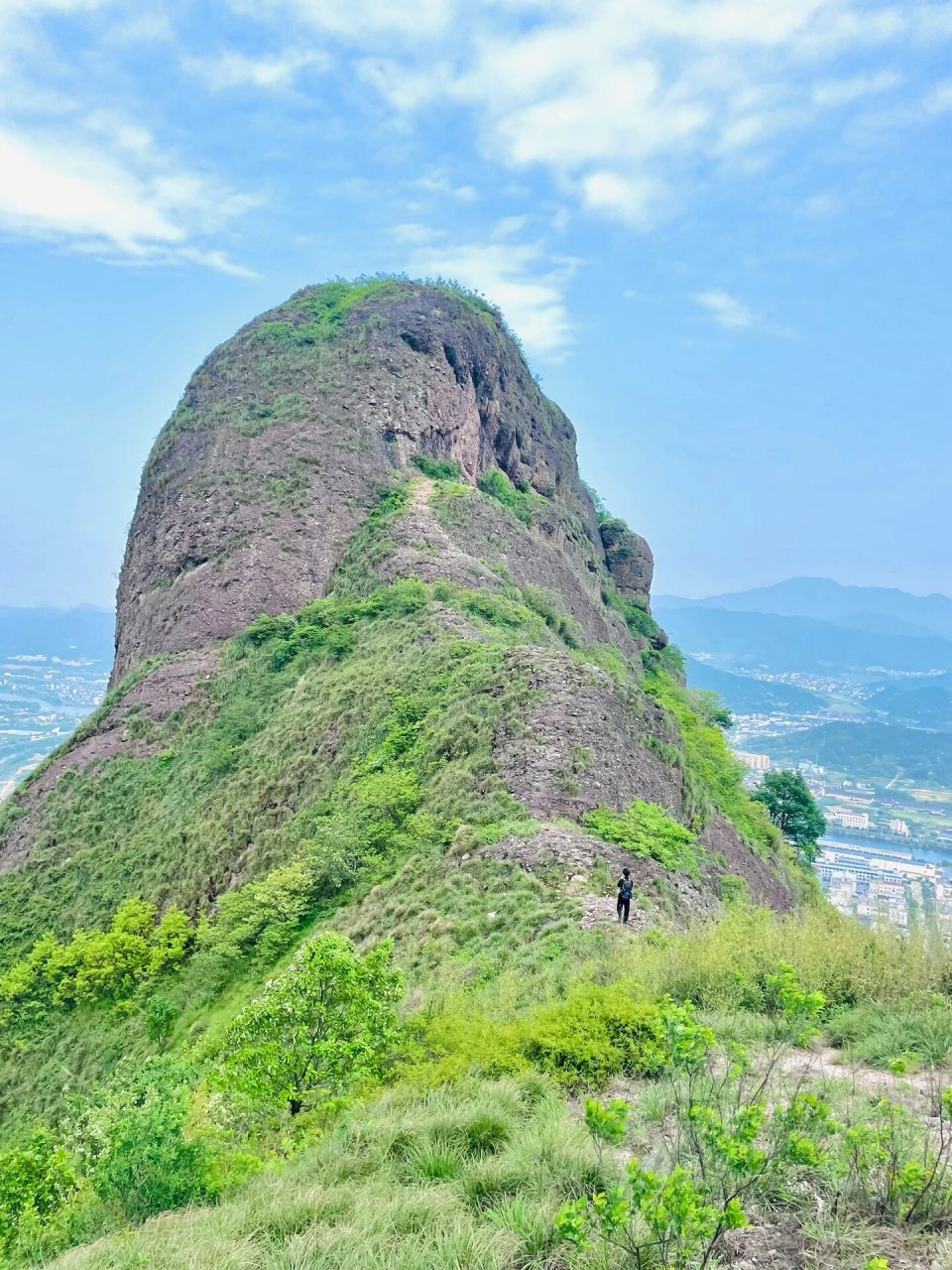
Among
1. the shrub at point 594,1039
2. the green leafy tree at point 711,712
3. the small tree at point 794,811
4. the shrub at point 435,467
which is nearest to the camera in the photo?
the shrub at point 594,1039

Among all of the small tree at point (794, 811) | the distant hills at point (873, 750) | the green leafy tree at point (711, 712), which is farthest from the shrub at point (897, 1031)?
the distant hills at point (873, 750)

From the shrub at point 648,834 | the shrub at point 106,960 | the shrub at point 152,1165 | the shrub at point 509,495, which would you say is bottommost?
the shrub at point 106,960

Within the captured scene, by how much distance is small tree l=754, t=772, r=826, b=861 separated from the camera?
1622 inches

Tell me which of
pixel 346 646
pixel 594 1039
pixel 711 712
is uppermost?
pixel 711 712

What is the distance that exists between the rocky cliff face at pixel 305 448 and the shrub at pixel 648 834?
64.0ft

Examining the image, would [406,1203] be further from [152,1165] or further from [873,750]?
[873,750]

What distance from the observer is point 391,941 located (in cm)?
927

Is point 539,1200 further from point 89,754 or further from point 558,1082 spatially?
point 89,754

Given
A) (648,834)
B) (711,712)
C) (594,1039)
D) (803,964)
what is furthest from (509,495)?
(594,1039)

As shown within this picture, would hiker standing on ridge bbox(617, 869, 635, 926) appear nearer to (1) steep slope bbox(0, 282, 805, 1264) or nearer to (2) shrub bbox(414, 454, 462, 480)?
(1) steep slope bbox(0, 282, 805, 1264)

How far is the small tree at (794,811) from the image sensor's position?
41.2 m

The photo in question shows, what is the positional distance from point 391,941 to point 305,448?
103 ft

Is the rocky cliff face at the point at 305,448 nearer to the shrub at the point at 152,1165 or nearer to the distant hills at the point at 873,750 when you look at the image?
the shrub at the point at 152,1165

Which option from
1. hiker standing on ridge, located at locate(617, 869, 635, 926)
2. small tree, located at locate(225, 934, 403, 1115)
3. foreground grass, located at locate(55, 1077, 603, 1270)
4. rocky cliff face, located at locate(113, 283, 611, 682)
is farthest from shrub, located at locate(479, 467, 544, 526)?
foreground grass, located at locate(55, 1077, 603, 1270)
